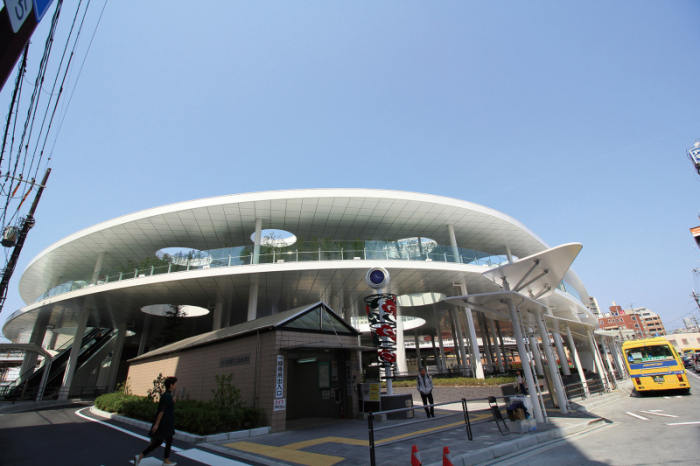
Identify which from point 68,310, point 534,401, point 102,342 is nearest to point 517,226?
point 534,401

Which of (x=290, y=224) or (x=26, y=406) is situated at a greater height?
(x=290, y=224)

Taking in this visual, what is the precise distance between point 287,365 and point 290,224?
13.0 meters

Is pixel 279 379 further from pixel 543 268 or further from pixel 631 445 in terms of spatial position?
pixel 543 268

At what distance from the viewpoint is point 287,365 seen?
1018cm

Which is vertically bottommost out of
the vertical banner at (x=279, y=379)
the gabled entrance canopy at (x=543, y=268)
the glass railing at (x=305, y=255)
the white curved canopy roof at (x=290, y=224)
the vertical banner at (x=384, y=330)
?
the vertical banner at (x=279, y=379)

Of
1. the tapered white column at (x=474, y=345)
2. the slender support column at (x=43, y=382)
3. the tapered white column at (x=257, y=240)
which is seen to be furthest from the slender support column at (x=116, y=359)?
the tapered white column at (x=474, y=345)

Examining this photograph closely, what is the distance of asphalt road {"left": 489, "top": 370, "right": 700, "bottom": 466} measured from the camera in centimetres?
534

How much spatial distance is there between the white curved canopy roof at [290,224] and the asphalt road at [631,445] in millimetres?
13649

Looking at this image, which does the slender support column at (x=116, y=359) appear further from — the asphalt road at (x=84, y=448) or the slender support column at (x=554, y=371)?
the slender support column at (x=554, y=371)

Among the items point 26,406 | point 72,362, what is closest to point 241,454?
point 26,406

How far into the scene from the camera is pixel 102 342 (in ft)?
105

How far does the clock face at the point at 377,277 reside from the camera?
1338cm

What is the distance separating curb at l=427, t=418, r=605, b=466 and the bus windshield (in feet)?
32.8

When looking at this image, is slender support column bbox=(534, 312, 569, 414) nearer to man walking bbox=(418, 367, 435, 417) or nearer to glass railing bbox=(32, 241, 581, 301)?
man walking bbox=(418, 367, 435, 417)
